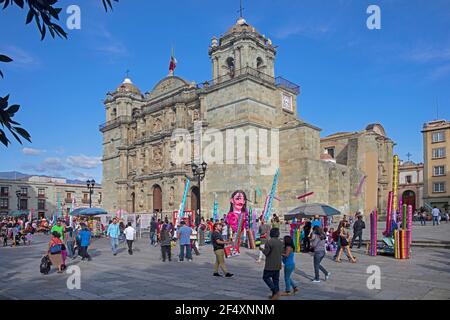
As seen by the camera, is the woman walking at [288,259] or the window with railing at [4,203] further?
the window with railing at [4,203]

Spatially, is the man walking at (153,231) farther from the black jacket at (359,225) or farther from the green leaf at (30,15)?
the green leaf at (30,15)

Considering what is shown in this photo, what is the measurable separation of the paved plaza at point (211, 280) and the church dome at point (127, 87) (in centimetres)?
3305

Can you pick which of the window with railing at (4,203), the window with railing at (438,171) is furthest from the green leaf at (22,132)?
the window with railing at (4,203)

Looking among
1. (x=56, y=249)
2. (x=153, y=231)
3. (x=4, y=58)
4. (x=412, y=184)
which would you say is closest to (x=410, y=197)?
(x=412, y=184)

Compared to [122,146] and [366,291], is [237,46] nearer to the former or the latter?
[122,146]

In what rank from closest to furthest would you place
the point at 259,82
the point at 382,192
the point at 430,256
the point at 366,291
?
1. the point at 366,291
2. the point at 430,256
3. the point at 259,82
4. the point at 382,192

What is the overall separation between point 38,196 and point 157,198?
37265 millimetres

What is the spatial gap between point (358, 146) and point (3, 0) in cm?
4108

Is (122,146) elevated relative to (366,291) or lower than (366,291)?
elevated

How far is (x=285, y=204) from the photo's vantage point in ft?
105

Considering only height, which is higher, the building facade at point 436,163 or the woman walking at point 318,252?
the building facade at point 436,163

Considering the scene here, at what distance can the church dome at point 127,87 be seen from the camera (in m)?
45.2

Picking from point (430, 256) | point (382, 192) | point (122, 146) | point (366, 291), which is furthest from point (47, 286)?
point (382, 192)

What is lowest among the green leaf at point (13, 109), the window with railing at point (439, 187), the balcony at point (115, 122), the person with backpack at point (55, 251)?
the person with backpack at point (55, 251)
